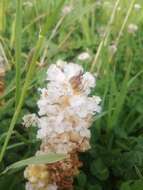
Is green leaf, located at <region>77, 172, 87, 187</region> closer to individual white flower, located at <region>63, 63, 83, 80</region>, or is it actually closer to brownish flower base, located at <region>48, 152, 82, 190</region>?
brownish flower base, located at <region>48, 152, 82, 190</region>

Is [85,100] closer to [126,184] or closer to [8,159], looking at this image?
[126,184]

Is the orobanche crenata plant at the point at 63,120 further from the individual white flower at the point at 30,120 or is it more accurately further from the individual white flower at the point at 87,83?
the individual white flower at the point at 30,120

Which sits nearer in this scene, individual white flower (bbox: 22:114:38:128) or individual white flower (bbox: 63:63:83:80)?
individual white flower (bbox: 63:63:83:80)

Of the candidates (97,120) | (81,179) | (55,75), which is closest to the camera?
(55,75)

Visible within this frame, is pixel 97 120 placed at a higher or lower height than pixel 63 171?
higher

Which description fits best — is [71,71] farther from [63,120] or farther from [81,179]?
[81,179]

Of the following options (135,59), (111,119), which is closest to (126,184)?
(111,119)

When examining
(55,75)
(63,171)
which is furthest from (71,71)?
(63,171)

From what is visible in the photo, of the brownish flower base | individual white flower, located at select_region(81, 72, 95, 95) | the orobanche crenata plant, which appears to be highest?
individual white flower, located at select_region(81, 72, 95, 95)

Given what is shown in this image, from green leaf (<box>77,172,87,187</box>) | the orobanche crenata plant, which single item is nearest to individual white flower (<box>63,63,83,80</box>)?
the orobanche crenata plant
